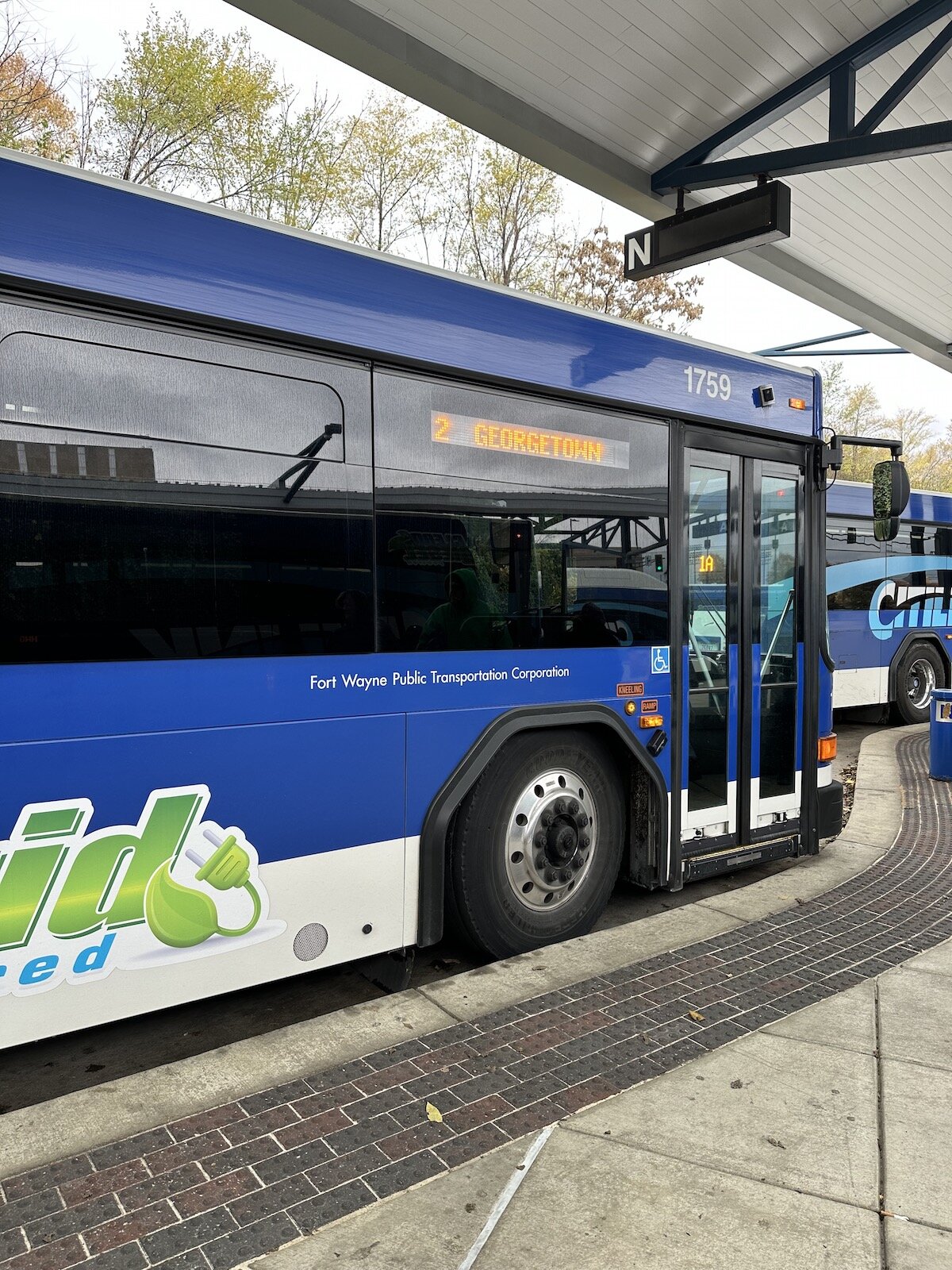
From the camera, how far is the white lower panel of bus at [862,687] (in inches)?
532

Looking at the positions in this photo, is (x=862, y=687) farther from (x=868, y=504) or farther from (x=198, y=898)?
(x=198, y=898)

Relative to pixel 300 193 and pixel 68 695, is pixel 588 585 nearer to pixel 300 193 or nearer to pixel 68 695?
pixel 68 695

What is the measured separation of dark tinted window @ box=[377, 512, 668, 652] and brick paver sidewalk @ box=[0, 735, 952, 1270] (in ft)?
5.20

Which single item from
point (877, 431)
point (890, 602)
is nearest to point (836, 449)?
point (890, 602)

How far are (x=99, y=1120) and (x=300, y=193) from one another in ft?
69.7

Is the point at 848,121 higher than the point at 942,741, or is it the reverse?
the point at 848,121

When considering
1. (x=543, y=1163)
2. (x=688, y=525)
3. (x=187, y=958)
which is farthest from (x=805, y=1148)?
(x=688, y=525)

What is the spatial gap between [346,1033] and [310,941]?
38 centimetres

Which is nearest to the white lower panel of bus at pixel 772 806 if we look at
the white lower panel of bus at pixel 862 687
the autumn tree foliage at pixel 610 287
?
the white lower panel of bus at pixel 862 687

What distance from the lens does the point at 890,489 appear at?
568 centimetres

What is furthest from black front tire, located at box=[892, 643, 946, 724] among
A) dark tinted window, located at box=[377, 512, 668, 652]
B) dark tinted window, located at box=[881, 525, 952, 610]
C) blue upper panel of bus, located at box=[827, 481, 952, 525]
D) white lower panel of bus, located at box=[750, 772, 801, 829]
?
dark tinted window, located at box=[377, 512, 668, 652]

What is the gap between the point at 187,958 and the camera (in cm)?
331

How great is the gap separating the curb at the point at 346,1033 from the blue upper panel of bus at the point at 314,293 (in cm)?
265

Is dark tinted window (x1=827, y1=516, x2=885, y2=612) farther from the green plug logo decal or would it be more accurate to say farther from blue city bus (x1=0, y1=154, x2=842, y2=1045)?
the green plug logo decal
